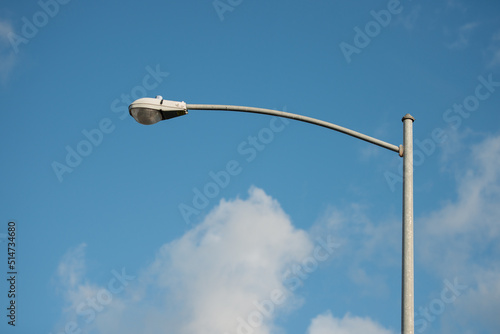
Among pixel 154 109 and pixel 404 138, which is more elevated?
pixel 404 138

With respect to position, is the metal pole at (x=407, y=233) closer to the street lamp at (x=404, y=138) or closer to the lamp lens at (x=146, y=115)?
the street lamp at (x=404, y=138)

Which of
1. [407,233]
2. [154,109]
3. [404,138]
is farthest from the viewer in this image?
[154,109]

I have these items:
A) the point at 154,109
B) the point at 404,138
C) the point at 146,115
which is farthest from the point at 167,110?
the point at 404,138

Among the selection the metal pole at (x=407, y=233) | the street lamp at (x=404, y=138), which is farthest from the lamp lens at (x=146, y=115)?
the metal pole at (x=407, y=233)

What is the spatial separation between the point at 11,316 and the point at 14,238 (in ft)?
8.06

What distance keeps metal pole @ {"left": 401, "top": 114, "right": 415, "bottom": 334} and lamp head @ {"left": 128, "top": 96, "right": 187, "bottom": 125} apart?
3.14 m

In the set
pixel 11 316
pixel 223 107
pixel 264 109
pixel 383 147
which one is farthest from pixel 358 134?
pixel 11 316

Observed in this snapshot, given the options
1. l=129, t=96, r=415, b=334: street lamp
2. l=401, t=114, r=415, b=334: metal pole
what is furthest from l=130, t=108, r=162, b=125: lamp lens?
l=401, t=114, r=415, b=334: metal pole

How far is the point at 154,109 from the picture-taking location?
30.2ft

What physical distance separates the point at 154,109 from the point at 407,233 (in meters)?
3.95

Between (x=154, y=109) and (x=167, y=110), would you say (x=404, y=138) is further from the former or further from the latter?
(x=154, y=109)

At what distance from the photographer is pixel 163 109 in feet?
30.2

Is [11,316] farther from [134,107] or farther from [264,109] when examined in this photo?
[264,109]

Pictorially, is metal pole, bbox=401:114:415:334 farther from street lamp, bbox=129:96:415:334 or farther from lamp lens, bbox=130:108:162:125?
lamp lens, bbox=130:108:162:125
